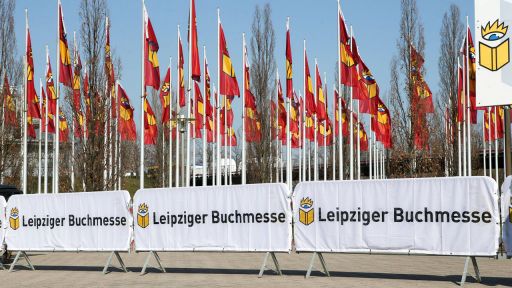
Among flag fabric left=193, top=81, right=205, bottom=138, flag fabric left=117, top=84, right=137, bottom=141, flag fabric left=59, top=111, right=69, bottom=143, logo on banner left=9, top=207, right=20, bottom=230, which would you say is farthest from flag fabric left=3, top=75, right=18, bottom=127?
logo on banner left=9, top=207, right=20, bottom=230

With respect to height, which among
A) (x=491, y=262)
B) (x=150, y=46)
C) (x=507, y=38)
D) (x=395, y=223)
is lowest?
(x=491, y=262)

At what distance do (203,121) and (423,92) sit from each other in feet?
36.7

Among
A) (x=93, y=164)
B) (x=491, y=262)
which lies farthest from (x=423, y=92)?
(x=491, y=262)

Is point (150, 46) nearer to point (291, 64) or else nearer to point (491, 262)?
point (291, 64)

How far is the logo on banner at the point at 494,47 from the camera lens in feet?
48.8

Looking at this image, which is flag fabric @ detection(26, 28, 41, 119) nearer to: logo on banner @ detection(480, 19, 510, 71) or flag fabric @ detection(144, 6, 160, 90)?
flag fabric @ detection(144, 6, 160, 90)

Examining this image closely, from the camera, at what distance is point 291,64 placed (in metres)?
35.0

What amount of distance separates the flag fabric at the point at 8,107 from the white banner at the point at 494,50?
30104 millimetres

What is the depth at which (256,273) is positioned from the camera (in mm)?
17922

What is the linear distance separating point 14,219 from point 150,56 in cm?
1063

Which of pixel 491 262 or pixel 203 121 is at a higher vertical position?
pixel 203 121

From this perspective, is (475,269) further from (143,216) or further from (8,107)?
(8,107)

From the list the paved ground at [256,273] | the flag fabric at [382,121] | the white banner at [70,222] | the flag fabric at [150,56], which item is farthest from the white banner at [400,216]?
the flag fabric at [382,121]

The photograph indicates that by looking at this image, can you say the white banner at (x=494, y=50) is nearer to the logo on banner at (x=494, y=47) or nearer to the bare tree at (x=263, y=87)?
the logo on banner at (x=494, y=47)
